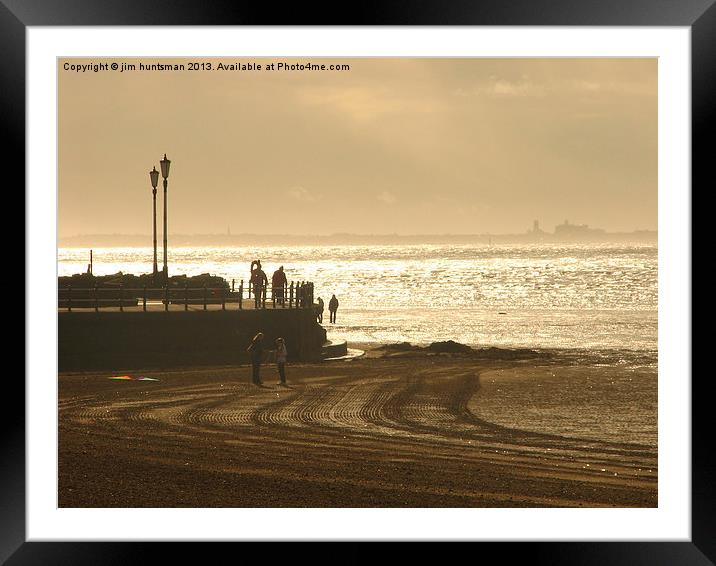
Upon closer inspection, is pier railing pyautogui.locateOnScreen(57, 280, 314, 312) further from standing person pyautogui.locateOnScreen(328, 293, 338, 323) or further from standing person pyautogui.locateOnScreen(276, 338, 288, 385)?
standing person pyautogui.locateOnScreen(328, 293, 338, 323)

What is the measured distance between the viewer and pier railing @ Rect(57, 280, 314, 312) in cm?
2270

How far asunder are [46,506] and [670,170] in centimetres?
580

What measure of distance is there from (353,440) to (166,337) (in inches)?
381

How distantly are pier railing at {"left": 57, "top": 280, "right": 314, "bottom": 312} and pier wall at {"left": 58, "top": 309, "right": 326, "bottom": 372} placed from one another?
34cm

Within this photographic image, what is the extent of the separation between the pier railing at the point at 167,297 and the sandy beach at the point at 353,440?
224 centimetres

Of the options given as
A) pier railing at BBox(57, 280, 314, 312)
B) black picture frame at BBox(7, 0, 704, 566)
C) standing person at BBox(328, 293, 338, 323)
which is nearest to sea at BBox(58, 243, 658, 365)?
standing person at BBox(328, 293, 338, 323)

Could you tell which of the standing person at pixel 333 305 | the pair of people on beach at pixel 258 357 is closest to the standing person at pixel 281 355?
the pair of people on beach at pixel 258 357

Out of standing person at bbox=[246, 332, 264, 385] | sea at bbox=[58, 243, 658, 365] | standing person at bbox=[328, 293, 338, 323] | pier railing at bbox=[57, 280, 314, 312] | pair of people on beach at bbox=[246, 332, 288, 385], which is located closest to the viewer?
pair of people on beach at bbox=[246, 332, 288, 385]

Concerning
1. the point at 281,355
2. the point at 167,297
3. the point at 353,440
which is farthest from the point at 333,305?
the point at 353,440

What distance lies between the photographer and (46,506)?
8039 mm

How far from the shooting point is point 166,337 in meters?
22.2

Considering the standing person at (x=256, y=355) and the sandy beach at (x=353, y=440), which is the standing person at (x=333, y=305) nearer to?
the sandy beach at (x=353, y=440)
